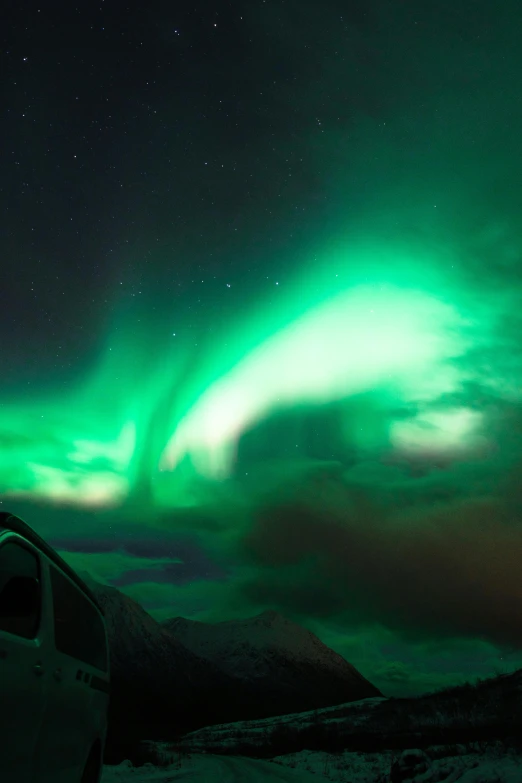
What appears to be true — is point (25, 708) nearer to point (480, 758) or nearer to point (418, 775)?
point (418, 775)

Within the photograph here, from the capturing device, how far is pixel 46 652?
12.8 feet

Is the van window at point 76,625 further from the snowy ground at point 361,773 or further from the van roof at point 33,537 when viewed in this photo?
the snowy ground at point 361,773

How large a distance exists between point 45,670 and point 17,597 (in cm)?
97

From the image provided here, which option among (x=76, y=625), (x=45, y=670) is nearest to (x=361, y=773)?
(x=76, y=625)

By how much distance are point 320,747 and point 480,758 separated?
41.0ft

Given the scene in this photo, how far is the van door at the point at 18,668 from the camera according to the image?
3117 millimetres

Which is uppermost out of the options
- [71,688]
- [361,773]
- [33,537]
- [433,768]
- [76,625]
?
[33,537]

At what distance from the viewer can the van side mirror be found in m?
3.11

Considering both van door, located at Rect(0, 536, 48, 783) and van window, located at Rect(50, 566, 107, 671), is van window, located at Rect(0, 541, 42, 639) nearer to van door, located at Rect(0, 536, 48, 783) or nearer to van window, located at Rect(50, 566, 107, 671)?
van door, located at Rect(0, 536, 48, 783)

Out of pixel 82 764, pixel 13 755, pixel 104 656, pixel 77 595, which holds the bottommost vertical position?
pixel 82 764

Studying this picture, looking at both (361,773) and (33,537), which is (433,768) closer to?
(361,773)

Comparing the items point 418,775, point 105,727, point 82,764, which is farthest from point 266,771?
point 82,764

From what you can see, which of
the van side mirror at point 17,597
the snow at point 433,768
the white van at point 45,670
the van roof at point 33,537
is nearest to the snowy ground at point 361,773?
the snow at point 433,768

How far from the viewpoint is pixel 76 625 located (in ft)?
16.3
